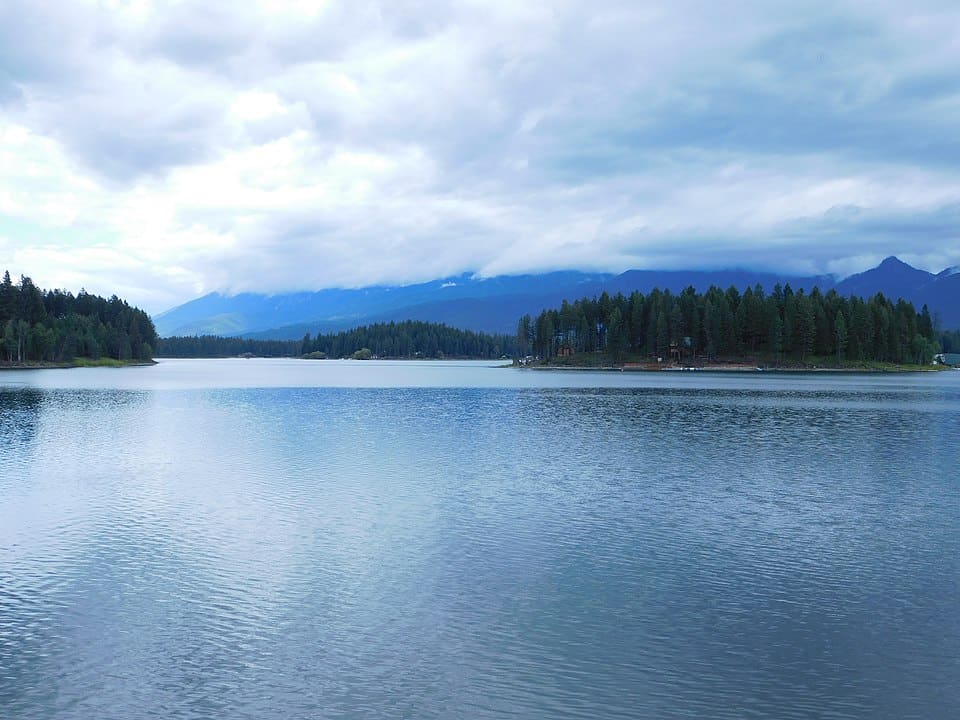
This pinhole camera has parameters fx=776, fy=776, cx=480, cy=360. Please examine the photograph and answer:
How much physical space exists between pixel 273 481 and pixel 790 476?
29.1 metres

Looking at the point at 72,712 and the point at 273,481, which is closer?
the point at 72,712

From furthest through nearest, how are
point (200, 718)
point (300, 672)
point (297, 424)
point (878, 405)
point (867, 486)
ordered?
point (878, 405), point (297, 424), point (867, 486), point (300, 672), point (200, 718)

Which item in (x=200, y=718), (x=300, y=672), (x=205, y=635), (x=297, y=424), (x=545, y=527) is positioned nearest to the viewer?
(x=200, y=718)

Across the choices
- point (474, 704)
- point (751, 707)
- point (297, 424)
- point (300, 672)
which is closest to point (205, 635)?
point (300, 672)

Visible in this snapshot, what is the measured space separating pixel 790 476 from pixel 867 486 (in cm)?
413

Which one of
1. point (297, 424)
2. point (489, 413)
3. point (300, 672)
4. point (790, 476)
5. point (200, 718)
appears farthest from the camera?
point (489, 413)

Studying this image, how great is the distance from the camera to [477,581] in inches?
974

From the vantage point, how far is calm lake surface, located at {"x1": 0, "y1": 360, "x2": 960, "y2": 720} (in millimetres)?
16984

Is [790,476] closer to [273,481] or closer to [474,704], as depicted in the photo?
[273,481]

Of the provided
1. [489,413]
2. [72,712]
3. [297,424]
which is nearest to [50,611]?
[72,712]

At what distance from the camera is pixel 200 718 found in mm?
15648

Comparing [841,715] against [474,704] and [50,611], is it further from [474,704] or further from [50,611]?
[50,611]

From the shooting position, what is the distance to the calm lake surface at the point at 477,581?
17.0m

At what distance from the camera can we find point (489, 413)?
84938 mm
